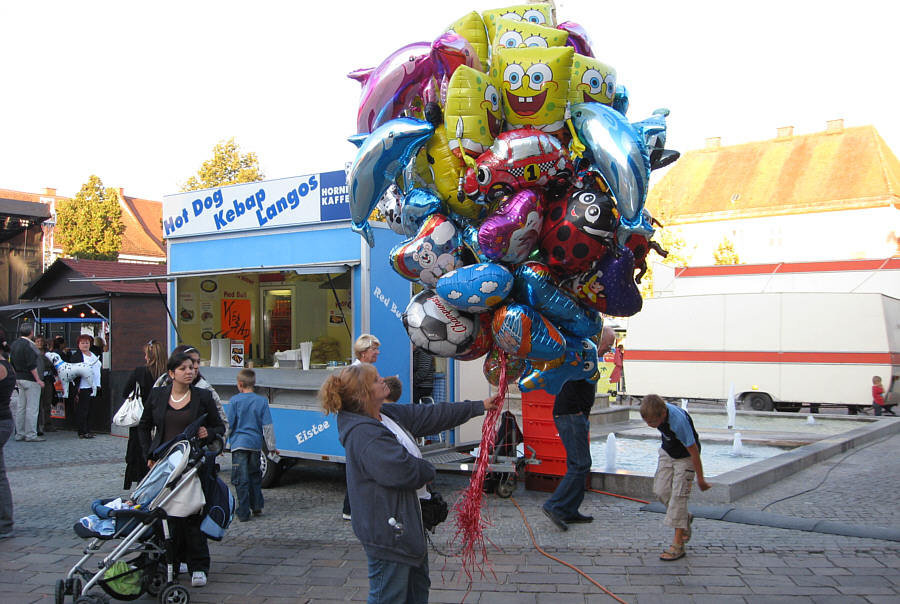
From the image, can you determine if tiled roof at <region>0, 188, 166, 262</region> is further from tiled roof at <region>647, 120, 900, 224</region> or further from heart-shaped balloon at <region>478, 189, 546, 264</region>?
heart-shaped balloon at <region>478, 189, 546, 264</region>

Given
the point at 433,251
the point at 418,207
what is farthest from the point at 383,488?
the point at 418,207

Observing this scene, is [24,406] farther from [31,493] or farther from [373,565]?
[373,565]

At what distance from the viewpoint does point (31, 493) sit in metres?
8.55

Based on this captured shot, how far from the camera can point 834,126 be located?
54281 mm

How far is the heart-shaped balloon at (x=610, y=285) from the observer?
4457 mm

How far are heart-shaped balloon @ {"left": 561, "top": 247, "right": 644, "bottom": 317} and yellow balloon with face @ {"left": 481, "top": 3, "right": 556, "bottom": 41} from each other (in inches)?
62.5

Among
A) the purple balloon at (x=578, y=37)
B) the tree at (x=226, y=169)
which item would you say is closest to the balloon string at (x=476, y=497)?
the purple balloon at (x=578, y=37)

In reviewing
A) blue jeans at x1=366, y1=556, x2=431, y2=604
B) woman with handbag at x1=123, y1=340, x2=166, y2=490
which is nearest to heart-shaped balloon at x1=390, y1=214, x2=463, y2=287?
blue jeans at x1=366, y1=556, x2=431, y2=604

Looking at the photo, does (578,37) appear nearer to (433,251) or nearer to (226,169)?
(433,251)

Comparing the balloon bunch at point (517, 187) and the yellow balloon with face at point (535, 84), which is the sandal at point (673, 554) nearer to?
the balloon bunch at point (517, 187)

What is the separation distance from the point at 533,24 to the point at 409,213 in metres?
1.45

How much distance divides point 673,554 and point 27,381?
11.6 m

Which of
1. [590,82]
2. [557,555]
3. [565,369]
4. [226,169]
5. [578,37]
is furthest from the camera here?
[226,169]

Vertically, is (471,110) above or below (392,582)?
above
